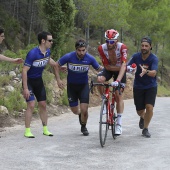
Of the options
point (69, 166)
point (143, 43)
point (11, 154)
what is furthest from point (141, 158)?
point (143, 43)

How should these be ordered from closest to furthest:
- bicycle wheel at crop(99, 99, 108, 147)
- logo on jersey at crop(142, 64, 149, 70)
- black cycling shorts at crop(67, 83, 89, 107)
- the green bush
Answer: bicycle wheel at crop(99, 99, 108, 147)
logo on jersey at crop(142, 64, 149, 70)
black cycling shorts at crop(67, 83, 89, 107)
the green bush

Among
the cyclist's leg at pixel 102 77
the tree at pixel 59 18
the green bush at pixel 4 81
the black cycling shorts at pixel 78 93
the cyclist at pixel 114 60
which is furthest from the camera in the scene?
the tree at pixel 59 18

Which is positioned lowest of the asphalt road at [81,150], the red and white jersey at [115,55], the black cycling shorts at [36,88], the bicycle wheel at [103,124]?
the asphalt road at [81,150]

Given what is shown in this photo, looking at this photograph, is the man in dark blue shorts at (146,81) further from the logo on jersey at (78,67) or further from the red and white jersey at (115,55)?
the logo on jersey at (78,67)

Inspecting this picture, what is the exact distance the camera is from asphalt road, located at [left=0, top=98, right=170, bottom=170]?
5.84 m

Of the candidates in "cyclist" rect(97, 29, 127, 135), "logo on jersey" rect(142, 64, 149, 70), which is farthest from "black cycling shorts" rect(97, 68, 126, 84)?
"logo on jersey" rect(142, 64, 149, 70)

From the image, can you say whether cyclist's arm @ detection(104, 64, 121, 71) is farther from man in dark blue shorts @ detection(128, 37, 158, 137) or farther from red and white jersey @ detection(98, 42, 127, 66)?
man in dark blue shorts @ detection(128, 37, 158, 137)

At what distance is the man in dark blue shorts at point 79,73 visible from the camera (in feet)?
26.9

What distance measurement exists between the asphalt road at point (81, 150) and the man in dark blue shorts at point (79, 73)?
66 cm

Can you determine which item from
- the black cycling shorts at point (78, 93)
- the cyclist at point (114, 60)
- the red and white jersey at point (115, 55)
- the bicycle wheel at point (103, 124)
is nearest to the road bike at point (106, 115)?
the bicycle wheel at point (103, 124)

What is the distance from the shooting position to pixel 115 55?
7938 mm

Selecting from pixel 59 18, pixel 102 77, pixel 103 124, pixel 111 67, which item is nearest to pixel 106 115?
pixel 103 124

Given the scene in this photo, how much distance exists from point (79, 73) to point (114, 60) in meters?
0.83

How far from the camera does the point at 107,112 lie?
292 inches
